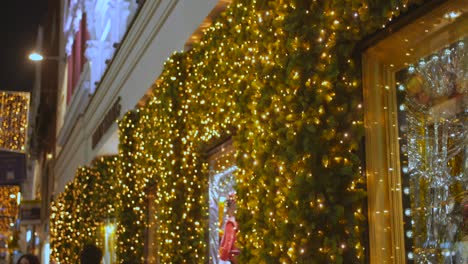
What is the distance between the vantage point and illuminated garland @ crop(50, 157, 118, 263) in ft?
47.6

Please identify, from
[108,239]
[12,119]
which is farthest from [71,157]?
[12,119]

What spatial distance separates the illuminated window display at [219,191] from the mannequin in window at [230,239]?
0.02 m

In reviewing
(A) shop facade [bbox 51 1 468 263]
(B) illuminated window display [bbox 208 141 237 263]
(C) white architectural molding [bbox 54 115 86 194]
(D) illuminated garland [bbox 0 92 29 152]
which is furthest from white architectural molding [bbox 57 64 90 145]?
(A) shop facade [bbox 51 1 468 263]

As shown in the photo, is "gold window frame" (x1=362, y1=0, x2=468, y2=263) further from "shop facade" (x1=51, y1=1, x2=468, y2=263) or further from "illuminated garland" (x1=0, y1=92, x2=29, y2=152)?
"illuminated garland" (x1=0, y1=92, x2=29, y2=152)

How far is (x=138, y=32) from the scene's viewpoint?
35.0 ft

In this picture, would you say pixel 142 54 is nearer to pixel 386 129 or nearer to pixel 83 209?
pixel 83 209

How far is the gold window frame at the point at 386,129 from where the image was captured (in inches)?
169

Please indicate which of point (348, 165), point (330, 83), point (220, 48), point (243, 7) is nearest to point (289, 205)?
point (348, 165)

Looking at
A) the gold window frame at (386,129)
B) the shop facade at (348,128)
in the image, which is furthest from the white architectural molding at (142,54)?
the gold window frame at (386,129)

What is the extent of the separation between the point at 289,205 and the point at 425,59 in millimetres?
1271

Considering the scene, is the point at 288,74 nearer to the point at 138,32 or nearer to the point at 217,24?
the point at 217,24

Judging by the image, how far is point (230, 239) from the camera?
7031 mm

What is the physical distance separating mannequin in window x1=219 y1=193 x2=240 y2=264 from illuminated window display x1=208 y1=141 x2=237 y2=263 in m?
0.02

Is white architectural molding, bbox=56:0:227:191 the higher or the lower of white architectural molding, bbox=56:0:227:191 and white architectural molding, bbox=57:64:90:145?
the lower
